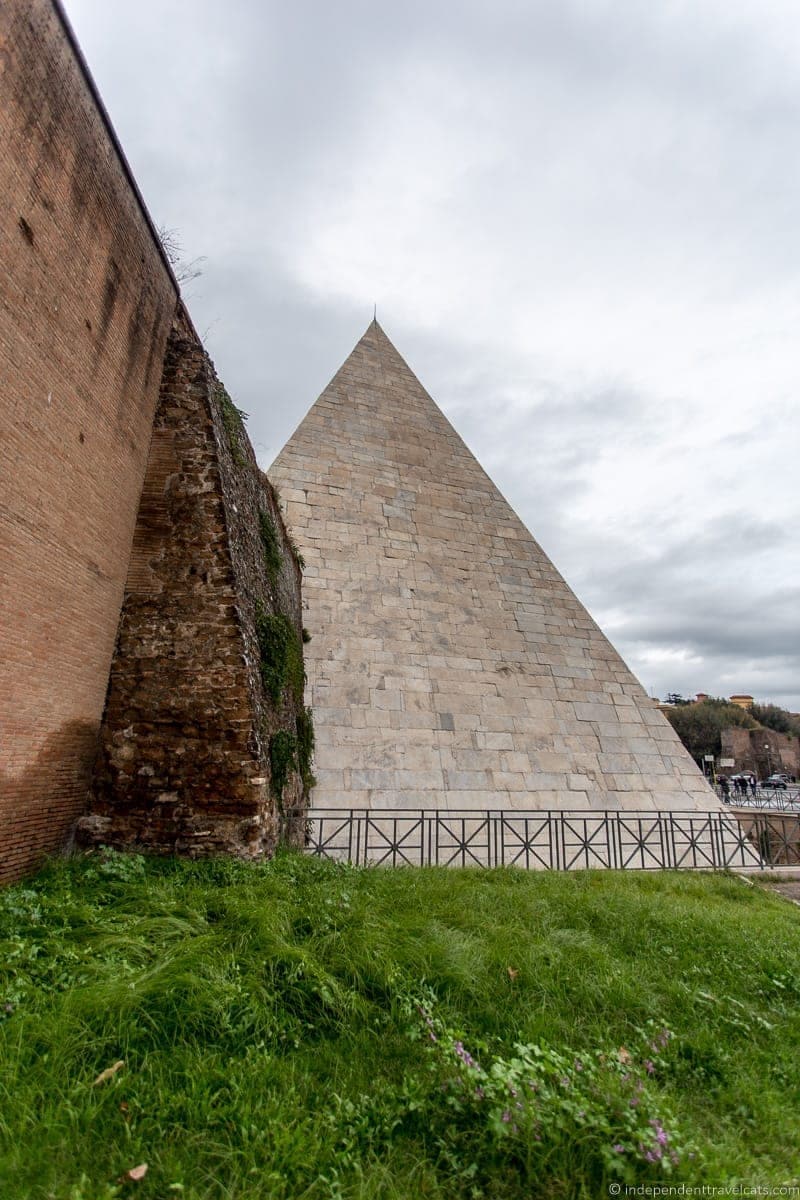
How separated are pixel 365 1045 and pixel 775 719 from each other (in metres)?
63.7

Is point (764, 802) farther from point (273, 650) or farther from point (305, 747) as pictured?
point (273, 650)

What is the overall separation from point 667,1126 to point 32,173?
21.7 ft

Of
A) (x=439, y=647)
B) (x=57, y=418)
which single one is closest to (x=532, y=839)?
(x=439, y=647)

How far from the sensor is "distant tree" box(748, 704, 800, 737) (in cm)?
5466

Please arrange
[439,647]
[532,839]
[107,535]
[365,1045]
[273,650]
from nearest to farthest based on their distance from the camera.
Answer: [365,1045] < [107,535] < [273,650] < [532,839] < [439,647]

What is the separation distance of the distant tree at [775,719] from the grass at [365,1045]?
195 ft

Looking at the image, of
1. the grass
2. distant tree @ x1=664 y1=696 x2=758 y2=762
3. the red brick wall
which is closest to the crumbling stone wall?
the red brick wall

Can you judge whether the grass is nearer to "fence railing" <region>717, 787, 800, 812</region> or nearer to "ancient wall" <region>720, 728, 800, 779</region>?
"fence railing" <region>717, 787, 800, 812</region>

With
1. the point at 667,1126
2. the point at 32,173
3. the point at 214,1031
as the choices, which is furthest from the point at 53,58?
the point at 667,1126

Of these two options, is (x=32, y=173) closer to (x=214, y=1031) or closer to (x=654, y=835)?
(x=214, y=1031)

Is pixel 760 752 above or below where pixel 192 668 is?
above

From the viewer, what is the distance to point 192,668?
18.5 ft

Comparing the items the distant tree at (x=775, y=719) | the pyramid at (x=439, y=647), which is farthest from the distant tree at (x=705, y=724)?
the pyramid at (x=439, y=647)

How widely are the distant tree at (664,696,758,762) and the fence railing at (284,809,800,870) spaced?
35610mm
